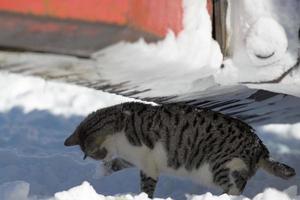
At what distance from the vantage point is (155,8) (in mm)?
2949

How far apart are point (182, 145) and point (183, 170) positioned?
18cm

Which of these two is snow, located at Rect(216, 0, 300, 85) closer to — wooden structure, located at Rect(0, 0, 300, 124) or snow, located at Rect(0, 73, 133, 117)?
wooden structure, located at Rect(0, 0, 300, 124)

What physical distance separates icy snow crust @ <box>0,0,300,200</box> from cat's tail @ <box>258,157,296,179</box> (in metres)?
0.24

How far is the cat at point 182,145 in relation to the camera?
4.46 m

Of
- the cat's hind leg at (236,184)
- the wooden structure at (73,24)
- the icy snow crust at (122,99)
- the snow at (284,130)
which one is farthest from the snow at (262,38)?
the snow at (284,130)

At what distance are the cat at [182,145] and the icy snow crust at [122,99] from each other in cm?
20

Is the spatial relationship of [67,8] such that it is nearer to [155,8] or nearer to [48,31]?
[48,31]

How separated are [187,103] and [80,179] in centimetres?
115

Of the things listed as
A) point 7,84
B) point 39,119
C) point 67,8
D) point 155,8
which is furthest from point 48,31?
point 7,84

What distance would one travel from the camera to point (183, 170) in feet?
15.5

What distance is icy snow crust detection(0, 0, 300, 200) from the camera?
319 cm

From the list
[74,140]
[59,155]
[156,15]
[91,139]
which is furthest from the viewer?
[59,155]

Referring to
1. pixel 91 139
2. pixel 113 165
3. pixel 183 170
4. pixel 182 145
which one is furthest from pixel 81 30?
pixel 113 165

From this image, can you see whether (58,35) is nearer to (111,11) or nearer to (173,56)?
(111,11)
